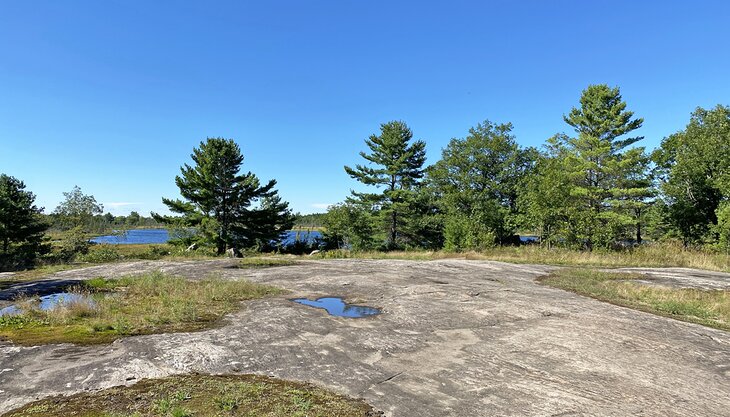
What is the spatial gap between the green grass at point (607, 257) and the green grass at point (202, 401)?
1988 centimetres

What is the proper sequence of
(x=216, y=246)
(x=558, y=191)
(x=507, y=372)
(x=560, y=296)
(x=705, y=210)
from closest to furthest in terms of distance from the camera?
(x=507, y=372) < (x=560, y=296) < (x=558, y=191) < (x=705, y=210) < (x=216, y=246)

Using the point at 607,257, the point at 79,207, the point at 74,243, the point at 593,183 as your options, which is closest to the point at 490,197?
the point at 593,183

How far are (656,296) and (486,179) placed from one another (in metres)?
26.6

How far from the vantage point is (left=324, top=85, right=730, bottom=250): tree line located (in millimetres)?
26703

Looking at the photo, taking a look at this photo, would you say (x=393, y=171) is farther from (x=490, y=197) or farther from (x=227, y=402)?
(x=227, y=402)

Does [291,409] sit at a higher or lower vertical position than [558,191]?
lower

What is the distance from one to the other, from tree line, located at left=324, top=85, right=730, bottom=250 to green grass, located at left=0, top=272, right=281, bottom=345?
69.9 ft

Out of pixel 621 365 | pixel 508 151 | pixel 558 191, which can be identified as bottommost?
pixel 621 365

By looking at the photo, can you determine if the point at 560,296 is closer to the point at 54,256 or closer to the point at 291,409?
the point at 291,409

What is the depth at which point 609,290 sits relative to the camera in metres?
12.3

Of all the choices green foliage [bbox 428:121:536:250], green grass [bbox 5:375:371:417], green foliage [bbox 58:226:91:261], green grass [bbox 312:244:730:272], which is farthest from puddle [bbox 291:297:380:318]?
green foliage [bbox 58:226:91:261]

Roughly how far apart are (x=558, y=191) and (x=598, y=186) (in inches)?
170

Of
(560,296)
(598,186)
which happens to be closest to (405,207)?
(598,186)

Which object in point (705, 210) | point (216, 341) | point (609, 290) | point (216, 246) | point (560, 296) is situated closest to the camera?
point (216, 341)
